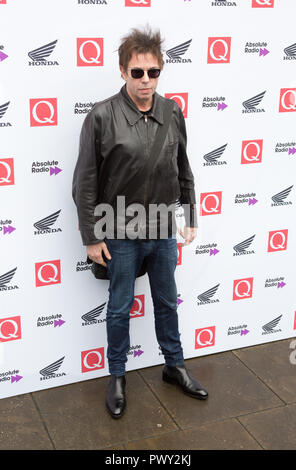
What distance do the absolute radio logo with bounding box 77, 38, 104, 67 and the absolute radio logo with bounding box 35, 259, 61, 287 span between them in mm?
1061

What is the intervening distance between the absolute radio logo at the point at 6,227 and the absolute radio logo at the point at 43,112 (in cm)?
51

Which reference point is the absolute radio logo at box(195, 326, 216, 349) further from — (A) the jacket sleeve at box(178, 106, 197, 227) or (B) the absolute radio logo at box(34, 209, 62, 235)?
(B) the absolute radio logo at box(34, 209, 62, 235)

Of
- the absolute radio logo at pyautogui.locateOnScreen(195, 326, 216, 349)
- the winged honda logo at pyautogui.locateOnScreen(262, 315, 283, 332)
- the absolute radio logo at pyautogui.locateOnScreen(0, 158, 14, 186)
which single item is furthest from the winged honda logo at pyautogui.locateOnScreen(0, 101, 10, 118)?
the winged honda logo at pyautogui.locateOnScreen(262, 315, 283, 332)

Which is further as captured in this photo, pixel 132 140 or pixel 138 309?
pixel 138 309

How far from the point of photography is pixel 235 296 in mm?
3836

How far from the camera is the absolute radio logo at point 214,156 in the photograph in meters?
3.45

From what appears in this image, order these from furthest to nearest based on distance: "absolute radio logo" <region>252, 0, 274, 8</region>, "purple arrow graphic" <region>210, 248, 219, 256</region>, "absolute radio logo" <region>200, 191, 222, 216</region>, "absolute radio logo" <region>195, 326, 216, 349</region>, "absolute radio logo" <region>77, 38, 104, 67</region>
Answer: "absolute radio logo" <region>195, 326, 216, 349</region> < "purple arrow graphic" <region>210, 248, 219, 256</region> < "absolute radio logo" <region>200, 191, 222, 216</region> < "absolute radio logo" <region>252, 0, 274, 8</region> < "absolute radio logo" <region>77, 38, 104, 67</region>

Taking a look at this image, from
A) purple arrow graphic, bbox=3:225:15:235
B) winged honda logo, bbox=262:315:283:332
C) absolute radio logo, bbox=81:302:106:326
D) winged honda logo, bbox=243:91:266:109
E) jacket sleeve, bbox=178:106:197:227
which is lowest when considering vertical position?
winged honda logo, bbox=262:315:283:332

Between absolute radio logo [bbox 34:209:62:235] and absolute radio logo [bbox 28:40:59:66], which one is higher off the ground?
absolute radio logo [bbox 28:40:59:66]

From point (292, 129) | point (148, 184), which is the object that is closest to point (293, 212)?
point (292, 129)

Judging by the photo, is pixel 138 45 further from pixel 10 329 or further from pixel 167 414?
pixel 167 414

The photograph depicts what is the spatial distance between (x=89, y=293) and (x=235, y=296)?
39.7 inches

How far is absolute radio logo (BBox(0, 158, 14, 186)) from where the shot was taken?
2.96 m
